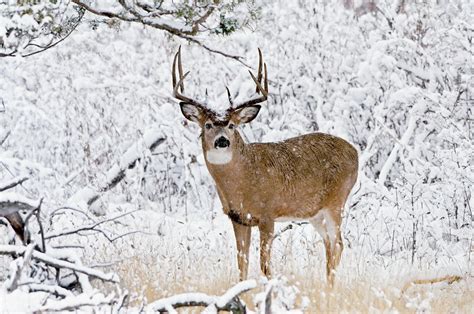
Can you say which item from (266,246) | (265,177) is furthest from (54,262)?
(265,177)

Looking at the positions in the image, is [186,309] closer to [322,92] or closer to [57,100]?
[322,92]

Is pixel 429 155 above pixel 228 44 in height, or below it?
below

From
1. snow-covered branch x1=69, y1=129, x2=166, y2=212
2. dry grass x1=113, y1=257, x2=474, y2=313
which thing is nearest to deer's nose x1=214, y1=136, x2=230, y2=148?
dry grass x1=113, y1=257, x2=474, y2=313

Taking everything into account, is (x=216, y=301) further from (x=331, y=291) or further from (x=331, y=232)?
(x=331, y=232)

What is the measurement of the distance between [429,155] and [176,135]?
313 cm

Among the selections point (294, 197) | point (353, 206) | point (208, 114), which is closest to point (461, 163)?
point (353, 206)

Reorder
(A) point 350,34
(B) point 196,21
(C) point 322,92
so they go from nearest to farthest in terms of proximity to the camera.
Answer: (B) point 196,21 < (C) point 322,92 < (A) point 350,34

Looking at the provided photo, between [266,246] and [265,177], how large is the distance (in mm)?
802

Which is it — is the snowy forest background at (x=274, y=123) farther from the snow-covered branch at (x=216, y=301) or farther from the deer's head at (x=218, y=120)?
the snow-covered branch at (x=216, y=301)

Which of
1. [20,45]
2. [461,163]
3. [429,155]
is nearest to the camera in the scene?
[20,45]

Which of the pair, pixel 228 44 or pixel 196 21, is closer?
pixel 196 21

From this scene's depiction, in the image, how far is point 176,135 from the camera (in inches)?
444

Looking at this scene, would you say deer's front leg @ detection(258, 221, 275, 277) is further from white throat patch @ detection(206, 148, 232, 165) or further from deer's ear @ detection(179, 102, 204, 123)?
deer's ear @ detection(179, 102, 204, 123)

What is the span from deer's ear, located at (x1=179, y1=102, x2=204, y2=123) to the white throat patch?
0.29 m
